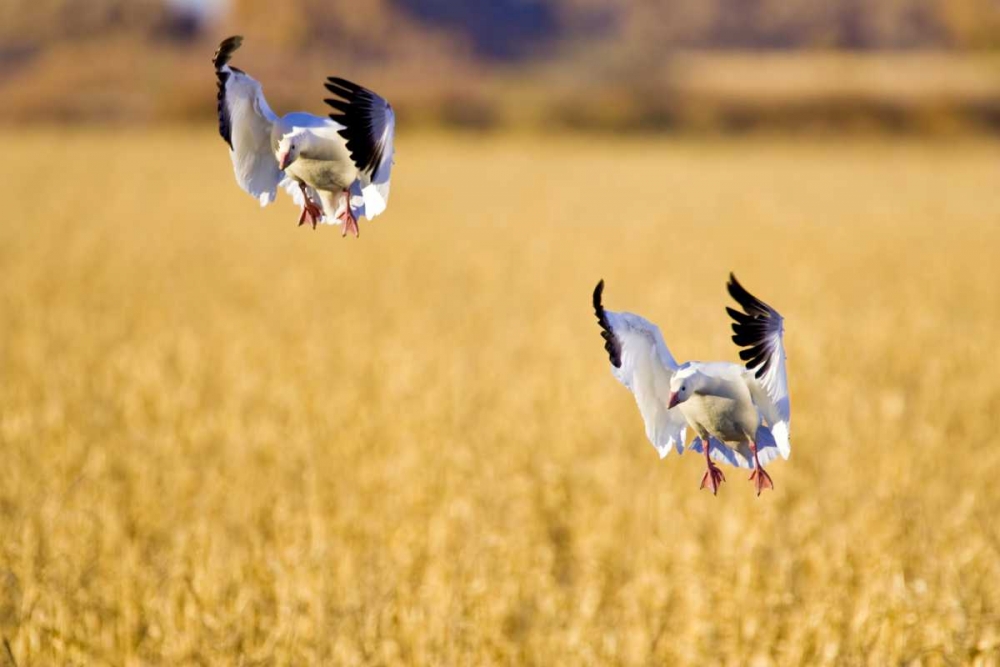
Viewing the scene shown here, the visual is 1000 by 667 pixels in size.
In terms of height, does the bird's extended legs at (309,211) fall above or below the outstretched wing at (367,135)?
below

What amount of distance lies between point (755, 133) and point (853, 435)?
51.2m

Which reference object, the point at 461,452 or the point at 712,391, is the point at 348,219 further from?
the point at 461,452

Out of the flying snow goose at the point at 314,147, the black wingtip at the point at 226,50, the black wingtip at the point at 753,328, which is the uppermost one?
the black wingtip at the point at 226,50

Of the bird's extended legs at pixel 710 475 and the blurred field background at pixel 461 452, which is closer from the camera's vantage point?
the bird's extended legs at pixel 710 475

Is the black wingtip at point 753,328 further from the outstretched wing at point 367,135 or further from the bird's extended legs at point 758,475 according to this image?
the outstretched wing at point 367,135

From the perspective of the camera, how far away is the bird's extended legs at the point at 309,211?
0.59 metres

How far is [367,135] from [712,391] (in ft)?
0.86

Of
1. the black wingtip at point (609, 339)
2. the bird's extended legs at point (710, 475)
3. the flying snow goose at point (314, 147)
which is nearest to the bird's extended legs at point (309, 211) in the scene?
Answer: the flying snow goose at point (314, 147)

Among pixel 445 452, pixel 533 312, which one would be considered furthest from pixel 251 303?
pixel 445 452

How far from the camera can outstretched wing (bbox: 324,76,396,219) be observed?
1.75 feet

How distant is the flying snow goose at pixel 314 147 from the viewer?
1.78 ft

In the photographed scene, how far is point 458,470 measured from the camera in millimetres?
5383

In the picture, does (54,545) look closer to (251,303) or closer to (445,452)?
(445,452)

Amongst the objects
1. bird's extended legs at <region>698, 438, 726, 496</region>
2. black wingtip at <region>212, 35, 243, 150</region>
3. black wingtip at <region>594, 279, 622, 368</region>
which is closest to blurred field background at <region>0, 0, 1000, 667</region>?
black wingtip at <region>212, 35, 243, 150</region>
